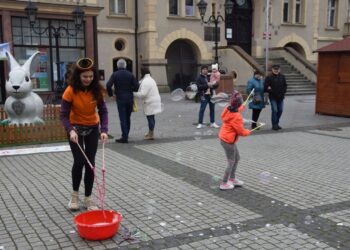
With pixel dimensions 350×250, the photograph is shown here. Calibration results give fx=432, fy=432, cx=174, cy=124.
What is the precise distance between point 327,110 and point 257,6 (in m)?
14.7

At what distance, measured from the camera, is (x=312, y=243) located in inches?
170

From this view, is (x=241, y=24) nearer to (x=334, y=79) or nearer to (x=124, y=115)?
(x=334, y=79)

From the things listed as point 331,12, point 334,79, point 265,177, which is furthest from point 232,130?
point 331,12

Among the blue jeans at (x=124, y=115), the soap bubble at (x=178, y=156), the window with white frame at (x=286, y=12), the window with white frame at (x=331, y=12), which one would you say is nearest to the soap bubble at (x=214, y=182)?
the soap bubble at (x=178, y=156)

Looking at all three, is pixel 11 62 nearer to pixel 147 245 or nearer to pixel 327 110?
pixel 147 245

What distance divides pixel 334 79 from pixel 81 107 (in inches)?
464

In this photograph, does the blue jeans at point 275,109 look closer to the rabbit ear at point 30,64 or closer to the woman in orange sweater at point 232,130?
the woman in orange sweater at point 232,130

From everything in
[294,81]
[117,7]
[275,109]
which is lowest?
[275,109]

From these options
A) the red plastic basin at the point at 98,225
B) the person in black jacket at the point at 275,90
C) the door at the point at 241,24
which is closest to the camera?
the red plastic basin at the point at 98,225

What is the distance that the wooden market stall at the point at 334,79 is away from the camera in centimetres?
1432

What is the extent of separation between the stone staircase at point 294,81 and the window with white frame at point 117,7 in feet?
29.4

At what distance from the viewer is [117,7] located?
24781 millimetres

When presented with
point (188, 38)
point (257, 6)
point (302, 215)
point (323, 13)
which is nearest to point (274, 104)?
point (302, 215)

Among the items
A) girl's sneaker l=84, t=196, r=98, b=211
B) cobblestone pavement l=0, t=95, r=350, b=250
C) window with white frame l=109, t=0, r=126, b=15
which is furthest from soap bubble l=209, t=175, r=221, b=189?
window with white frame l=109, t=0, r=126, b=15
